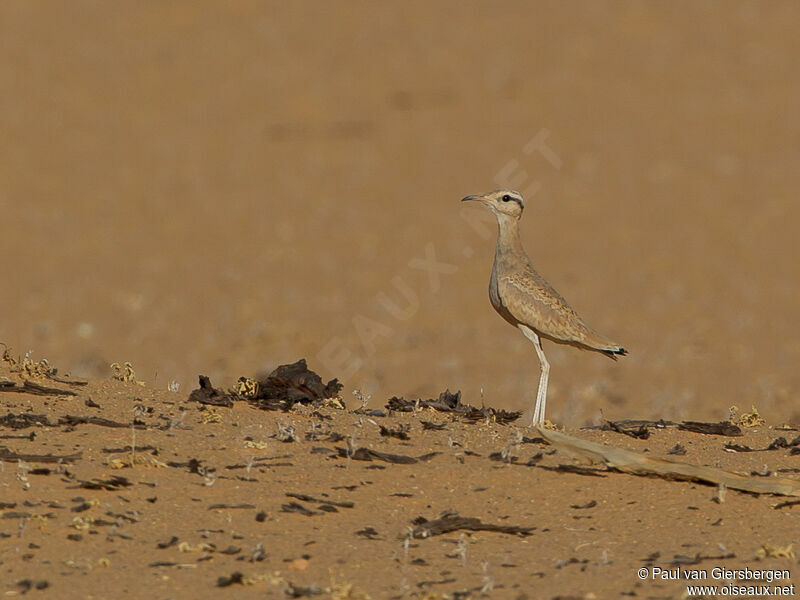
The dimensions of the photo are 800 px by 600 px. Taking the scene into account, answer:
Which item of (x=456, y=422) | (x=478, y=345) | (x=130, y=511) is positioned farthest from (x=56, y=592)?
(x=478, y=345)

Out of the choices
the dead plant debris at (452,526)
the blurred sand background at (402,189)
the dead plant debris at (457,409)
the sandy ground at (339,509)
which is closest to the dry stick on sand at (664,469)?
the sandy ground at (339,509)

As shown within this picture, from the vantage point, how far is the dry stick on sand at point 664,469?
7262 millimetres

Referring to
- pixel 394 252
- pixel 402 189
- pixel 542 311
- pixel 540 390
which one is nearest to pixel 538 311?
pixel 542 311

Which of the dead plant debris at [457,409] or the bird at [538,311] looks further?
the bird at [538,311]

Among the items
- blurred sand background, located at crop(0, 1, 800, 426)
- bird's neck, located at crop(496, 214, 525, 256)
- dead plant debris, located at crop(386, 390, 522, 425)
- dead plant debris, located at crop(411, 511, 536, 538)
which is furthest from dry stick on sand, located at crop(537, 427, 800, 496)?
blurred sand background, located at crop(0, 1, 800, 426)

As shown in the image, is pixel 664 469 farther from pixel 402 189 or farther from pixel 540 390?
pixel 402 189

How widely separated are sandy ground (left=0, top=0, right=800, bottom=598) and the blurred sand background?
8 centimetres

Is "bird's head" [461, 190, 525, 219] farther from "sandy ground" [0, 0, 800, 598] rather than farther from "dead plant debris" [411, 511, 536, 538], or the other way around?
"dead plant debris" [411, 511, 536, 538]

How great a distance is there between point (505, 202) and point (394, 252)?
1310cm

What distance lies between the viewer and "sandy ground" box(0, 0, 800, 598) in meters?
6.62

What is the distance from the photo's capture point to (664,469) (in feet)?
24.6

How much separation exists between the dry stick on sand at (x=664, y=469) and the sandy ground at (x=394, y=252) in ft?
0.40

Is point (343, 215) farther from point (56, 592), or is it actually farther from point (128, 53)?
point (56, 592)

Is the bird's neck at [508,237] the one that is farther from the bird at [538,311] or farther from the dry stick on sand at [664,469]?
the dry stick on sand at [664,469]
